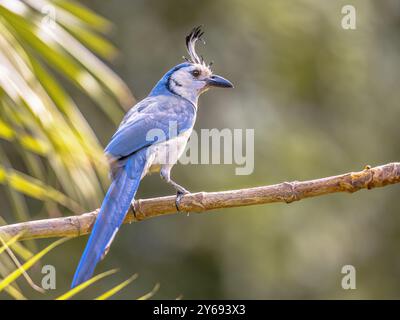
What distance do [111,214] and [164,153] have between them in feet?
3.16

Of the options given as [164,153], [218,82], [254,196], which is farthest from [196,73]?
[254,196]

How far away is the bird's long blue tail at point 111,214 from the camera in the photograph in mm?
2863

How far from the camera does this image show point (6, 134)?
210 centimetres

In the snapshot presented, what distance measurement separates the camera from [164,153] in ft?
13.9

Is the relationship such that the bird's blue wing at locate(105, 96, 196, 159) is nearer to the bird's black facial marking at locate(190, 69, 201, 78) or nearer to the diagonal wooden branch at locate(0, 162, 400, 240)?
the bird's black facial marking at locate(190, 69, 201, 78)

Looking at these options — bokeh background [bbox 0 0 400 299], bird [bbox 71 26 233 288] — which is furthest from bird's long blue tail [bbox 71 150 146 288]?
bokeh background [bbox 0 0 400 299]

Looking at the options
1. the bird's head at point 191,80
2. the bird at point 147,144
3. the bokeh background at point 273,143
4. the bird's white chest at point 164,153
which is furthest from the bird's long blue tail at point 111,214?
the bokeh background at point 273,143

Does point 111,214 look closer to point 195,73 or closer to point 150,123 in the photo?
point 150,123

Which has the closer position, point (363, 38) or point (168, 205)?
point (168, 205)

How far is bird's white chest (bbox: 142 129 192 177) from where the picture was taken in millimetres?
4116

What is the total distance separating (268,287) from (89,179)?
5.44 m

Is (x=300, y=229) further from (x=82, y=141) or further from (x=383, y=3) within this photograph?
(x=82, y=141)
